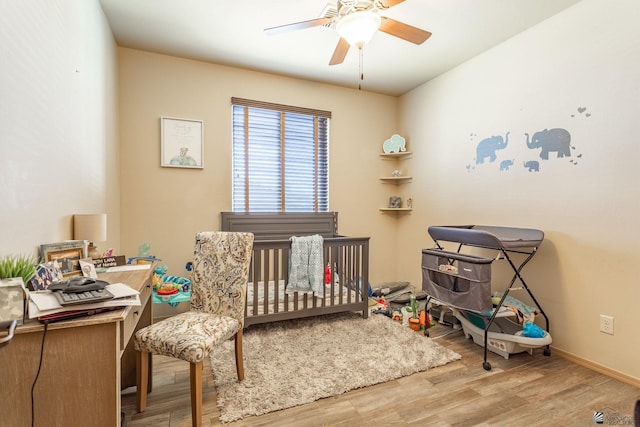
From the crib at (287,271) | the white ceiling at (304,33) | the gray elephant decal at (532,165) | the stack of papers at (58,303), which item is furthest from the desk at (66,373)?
the gray elephant decal at (532,165)

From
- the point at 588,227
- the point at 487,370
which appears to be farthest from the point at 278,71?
the point at 487,370

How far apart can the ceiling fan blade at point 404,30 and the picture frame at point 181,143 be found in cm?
216

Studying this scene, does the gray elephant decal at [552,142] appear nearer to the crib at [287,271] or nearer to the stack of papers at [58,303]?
the crib at [287,271]

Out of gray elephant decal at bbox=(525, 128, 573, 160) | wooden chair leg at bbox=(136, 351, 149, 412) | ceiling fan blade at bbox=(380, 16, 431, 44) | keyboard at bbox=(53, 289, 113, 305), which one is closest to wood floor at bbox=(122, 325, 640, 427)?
wooden chair leg at bbox=(136, 351, 149, 412)

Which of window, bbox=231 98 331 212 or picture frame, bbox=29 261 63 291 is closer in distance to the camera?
picture frame, bbox=29 261 63 291

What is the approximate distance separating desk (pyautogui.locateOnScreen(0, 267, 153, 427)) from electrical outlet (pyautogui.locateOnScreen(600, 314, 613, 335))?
2.90 m

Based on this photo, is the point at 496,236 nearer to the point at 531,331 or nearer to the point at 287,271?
the point at 531,331

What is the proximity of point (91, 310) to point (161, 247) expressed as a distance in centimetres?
235

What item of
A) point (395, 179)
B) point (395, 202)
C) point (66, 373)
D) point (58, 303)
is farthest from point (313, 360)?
point (395, 179)

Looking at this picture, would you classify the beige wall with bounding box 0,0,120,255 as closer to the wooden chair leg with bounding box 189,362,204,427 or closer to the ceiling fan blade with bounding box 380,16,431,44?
the wooden chair leg with bounding box 189,362,204,427

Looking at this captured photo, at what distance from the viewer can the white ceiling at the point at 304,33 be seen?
7.54 ft

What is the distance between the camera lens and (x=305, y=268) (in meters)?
2.77

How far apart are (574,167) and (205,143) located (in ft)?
A: 11.1

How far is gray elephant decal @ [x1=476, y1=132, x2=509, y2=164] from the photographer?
2.81 metres
